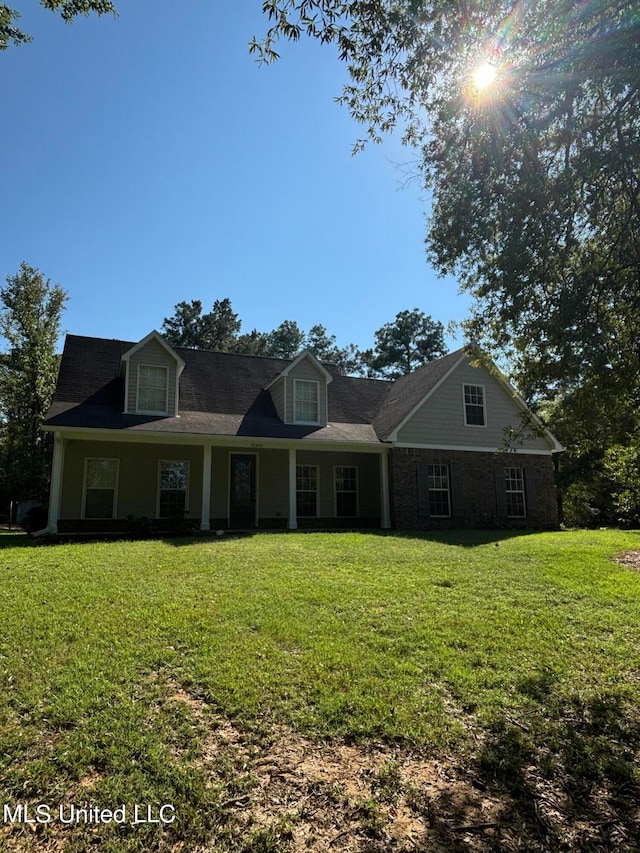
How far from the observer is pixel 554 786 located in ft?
10.6

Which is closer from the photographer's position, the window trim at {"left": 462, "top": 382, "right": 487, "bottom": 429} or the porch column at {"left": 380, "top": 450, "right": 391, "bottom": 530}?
the porch column at {"left": 380, "top": 450, "right": 391, "bottom": 530}

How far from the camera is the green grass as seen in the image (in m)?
3.11

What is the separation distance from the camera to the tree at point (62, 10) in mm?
5775

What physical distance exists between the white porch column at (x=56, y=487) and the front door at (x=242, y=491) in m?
4.69

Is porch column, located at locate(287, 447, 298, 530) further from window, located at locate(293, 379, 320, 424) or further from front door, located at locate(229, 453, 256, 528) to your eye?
window, located at locate(293, 379, 320, 424)

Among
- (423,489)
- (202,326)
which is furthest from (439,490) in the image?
(202,326)

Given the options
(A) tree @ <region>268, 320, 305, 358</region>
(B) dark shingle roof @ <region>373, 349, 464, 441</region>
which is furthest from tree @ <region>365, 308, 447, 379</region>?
(B) dark shingle roof @ <region>373, 349, 464, 441</region>

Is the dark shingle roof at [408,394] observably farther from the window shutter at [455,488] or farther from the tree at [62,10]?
the tree at [62,10]

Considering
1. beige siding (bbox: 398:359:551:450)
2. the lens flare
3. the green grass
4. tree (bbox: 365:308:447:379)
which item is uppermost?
tree (bbox: 365:308:447:379)

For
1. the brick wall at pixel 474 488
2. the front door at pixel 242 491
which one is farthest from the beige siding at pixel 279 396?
the brick wall at pixel 474 488

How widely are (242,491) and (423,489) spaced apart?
18.4 ft

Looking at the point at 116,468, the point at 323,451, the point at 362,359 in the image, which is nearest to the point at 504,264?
the point at 323,451

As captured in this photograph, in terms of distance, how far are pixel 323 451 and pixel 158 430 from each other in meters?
5.52

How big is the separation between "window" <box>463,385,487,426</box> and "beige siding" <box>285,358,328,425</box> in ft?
15.5
